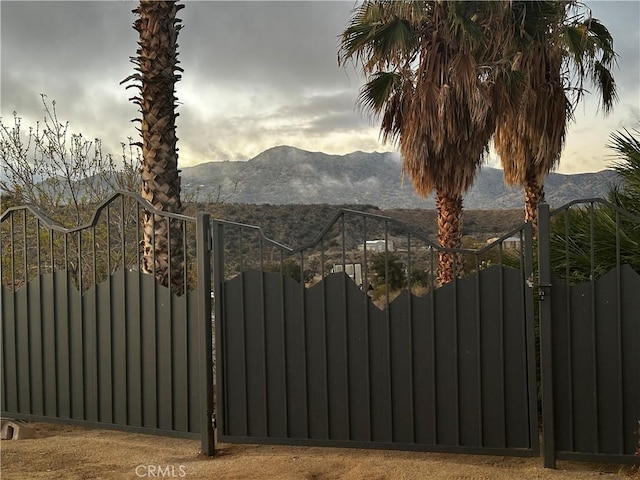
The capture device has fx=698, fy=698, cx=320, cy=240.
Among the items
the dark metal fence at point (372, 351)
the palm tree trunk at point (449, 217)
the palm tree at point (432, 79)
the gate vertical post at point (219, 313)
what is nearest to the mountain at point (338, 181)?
the palm tree trunk at point (449, 217)

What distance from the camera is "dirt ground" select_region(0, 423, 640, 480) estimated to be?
15.4 ft

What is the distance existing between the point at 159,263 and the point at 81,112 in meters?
8.69

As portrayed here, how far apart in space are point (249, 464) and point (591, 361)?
250 cm

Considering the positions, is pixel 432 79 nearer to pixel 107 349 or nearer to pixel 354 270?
pixel 354 270

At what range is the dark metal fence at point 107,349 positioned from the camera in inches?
222

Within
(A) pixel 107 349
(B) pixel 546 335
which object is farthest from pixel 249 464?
(B) pixel 546 335

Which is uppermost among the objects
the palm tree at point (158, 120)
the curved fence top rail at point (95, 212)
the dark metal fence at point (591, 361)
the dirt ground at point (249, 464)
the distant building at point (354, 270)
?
the palm tree at point (158, 120)

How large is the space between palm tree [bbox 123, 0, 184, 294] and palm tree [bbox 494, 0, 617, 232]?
6.50 metres

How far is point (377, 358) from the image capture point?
203 inches

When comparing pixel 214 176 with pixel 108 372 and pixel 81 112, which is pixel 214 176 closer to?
pixel 81 112

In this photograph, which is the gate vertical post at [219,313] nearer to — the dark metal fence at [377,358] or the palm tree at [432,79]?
the dark metal fence at [377,358]

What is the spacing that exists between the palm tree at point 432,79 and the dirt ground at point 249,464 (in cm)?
619

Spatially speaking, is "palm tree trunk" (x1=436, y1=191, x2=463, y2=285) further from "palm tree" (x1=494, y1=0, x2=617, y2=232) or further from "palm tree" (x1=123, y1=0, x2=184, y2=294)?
"palm tree" (x1=123, y1=0, x2=184, y2=294)

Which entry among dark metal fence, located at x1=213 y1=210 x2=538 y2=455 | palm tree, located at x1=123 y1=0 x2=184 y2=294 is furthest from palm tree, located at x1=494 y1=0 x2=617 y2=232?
dark metal fence, located at x1=213 y1=210 x2=538 y2=455
